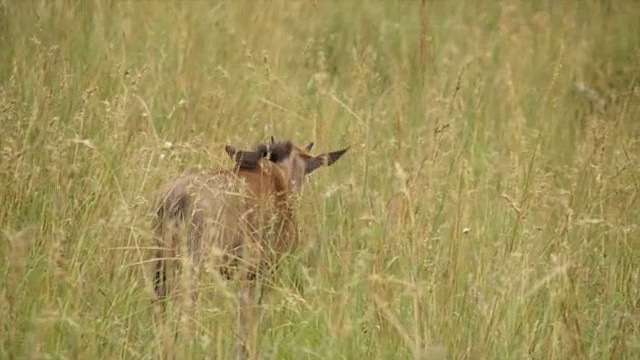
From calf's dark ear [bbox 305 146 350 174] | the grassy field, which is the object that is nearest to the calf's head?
calf's dark ear [bbox 305 146 350 174]

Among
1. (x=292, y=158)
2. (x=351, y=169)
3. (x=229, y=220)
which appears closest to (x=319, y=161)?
(x=292, y=158)

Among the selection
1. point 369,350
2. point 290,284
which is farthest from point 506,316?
point 290,284

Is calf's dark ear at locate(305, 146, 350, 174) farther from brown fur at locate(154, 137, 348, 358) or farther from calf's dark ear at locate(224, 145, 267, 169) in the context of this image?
calf's dark ear at locate(224, 145, 267, 169)

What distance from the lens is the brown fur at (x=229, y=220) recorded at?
4.44 m

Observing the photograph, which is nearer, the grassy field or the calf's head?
the grassy field

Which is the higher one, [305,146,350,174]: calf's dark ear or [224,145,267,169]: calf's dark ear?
[224,145,267,169]: calf's dark ear

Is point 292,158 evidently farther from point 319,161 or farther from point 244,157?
point 244,157

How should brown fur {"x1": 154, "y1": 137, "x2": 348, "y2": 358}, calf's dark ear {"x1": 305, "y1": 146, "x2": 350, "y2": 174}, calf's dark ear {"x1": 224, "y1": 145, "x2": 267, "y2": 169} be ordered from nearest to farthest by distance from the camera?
brown fur {"x1": 154, "y1": 137, "x2": 348, "y2": 358} → calf's dark ear {"x1": 224, "y1": 145, "x2": 267, "y2": 169} → calf's dark ear {"x1": 305, "y1": 146, "x2": 350, "y2": 174}

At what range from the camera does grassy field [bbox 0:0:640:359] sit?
425 cm

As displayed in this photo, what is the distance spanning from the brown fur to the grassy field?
103 millimetres

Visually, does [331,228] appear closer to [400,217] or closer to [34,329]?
[400,217]

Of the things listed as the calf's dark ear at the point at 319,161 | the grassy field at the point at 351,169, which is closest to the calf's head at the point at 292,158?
the calf's dark ear at the point at 319,161

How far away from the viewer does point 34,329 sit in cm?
389

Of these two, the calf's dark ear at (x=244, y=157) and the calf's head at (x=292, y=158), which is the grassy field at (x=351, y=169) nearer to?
the calf's head at (x=292, y=158)
